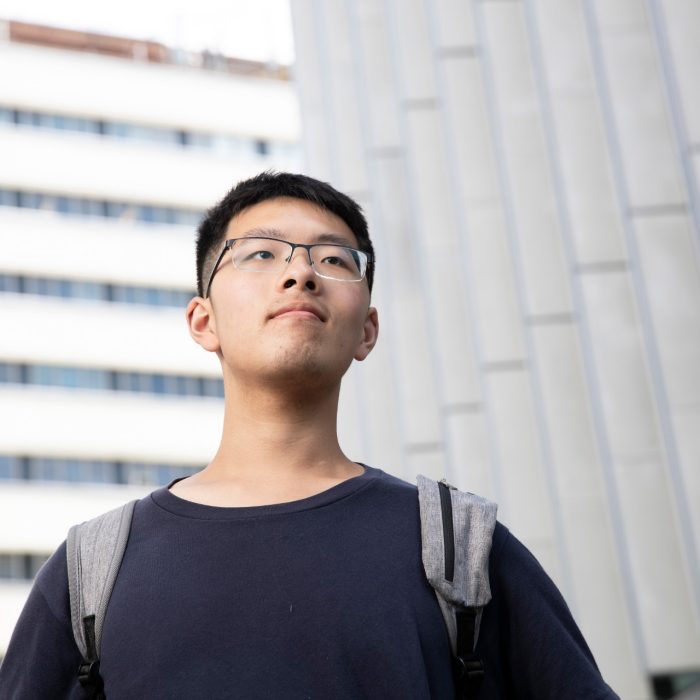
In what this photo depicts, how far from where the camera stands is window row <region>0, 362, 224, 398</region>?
133 ft

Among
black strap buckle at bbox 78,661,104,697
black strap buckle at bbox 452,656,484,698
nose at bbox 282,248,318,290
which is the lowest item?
black strap buckle at bbox 452,656,484,698

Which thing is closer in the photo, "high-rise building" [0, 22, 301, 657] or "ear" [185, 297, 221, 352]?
"ear" [185, 297, 221, 352]

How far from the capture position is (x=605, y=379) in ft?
29.3

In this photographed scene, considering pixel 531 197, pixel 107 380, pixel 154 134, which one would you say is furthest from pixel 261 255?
pixel 154 134

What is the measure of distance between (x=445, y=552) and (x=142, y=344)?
135ft

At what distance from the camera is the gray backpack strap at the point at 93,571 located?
2199mm

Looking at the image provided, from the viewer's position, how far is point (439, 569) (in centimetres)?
220

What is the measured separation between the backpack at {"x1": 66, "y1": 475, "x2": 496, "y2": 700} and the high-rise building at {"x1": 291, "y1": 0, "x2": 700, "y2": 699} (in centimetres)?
593

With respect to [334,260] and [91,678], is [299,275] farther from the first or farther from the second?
[91,678]

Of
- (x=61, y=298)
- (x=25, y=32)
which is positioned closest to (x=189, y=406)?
(x=61, y=298)

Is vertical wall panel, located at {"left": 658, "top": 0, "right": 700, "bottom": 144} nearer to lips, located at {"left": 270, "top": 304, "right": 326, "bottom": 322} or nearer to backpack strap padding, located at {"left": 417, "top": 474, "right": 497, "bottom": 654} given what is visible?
lips, located at {"left": 270, "top": 304, "right": 326, "bottom": 322}

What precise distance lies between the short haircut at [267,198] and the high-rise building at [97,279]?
36435 millimetres

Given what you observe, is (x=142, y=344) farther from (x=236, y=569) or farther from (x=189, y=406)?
(x=236, y=569)

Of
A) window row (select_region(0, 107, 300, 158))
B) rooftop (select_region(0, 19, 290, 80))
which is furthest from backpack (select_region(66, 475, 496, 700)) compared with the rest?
rooftop (select_region(0, 19, 290, 80))
